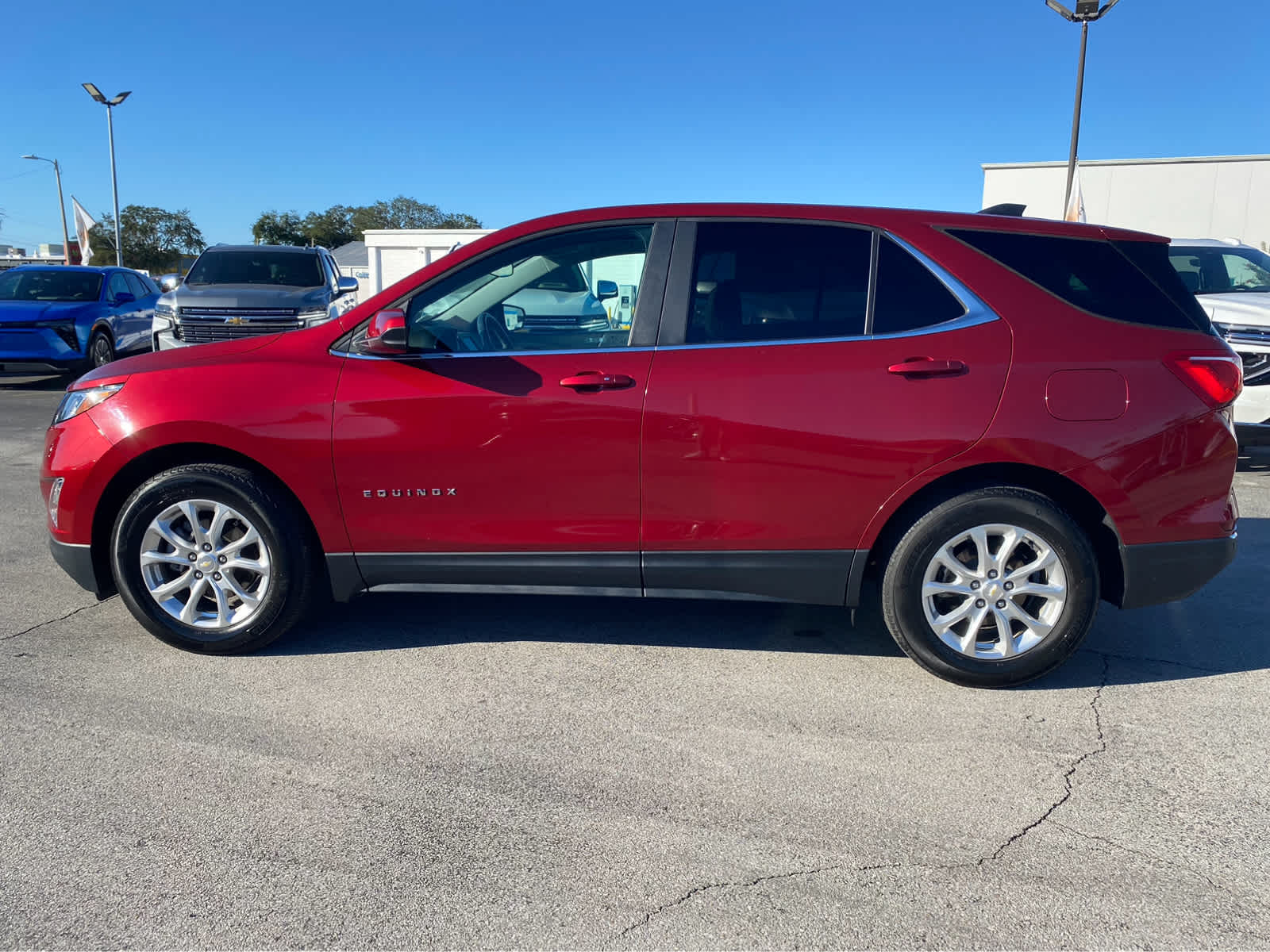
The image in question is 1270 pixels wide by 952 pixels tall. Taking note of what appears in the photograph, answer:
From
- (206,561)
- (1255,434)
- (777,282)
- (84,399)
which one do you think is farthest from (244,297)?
(1255,434)

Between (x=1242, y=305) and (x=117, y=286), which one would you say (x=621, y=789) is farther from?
(x=117, y=286)

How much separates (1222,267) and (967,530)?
7.95 meters

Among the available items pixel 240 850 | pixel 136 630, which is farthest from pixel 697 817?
pixel 136 630

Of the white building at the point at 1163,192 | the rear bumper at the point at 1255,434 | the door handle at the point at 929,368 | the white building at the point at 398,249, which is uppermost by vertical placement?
the white building at the point at 1163,192

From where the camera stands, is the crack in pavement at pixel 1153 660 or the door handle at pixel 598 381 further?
the crack in pavement at pixel 1153 660

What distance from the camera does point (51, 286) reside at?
14.1 meters

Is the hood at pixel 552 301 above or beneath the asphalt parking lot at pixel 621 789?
above

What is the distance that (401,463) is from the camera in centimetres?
378

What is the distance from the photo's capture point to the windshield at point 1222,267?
31.0 feet

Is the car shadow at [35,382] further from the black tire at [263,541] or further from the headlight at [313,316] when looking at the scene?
the black tire at [263,541]

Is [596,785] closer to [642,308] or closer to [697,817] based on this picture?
[697,817]

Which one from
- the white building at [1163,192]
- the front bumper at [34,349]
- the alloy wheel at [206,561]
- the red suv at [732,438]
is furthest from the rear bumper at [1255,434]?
the white building at [1163,192]

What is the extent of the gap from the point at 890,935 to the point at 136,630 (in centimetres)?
349

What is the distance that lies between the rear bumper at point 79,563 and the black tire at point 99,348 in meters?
10.9
